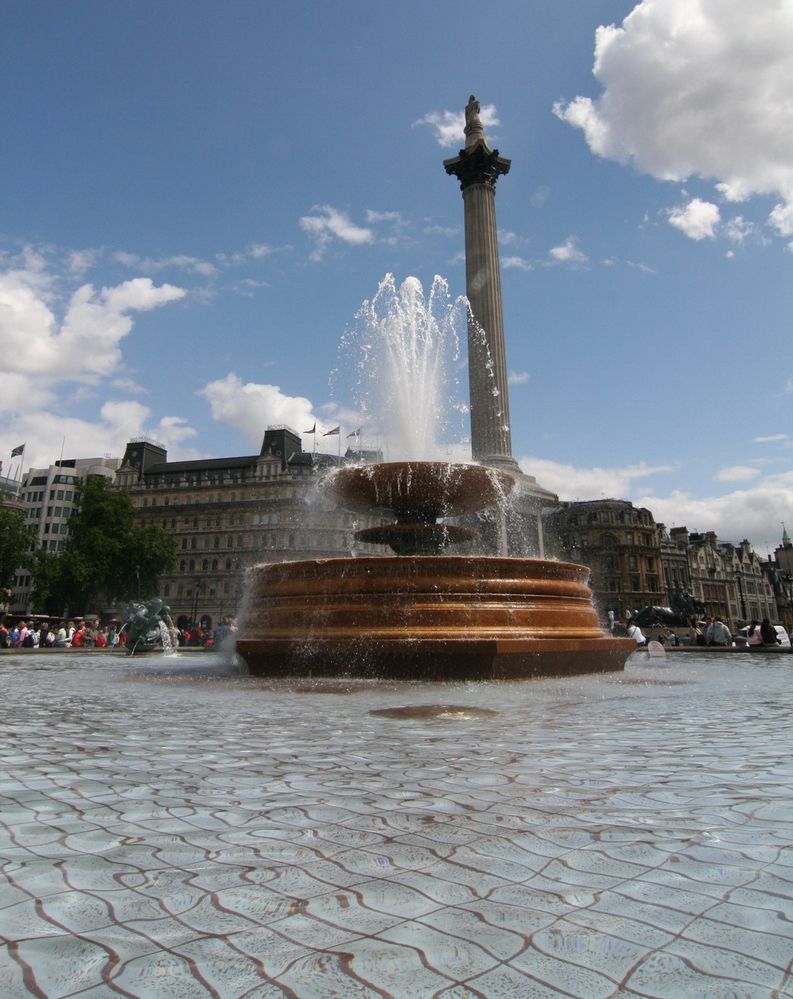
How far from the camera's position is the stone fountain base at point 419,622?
29.5 feet

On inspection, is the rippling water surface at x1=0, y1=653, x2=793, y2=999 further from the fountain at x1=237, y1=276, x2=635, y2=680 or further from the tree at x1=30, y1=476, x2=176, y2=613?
the tree at x1=30, y1=476, x2=176, y2=613

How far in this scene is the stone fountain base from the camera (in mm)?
9000

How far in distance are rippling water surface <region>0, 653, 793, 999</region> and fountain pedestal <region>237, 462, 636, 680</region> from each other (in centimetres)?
434

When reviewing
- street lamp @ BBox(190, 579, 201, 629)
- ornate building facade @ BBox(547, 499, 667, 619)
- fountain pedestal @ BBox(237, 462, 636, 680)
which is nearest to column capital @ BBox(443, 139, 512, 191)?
fountain pedestal @ BBox(237, 462, 636, 680)

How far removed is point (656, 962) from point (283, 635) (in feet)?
28.6

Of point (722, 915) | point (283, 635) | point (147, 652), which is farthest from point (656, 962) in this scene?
point (147, 652)

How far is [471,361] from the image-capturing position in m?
30.2

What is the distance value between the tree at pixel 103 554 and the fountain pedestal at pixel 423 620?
4292 centimetres

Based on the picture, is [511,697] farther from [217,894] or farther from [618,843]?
[217,894]

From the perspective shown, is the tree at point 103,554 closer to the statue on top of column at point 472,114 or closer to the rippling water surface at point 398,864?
the statue on top of column at point 472,114

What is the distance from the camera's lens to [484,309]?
30.1 meters

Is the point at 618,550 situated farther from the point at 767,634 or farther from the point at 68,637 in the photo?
the point at 68,637

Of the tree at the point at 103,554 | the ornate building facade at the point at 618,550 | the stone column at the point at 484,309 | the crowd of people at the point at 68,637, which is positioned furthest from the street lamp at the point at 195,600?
the stone column at the point at 484,309

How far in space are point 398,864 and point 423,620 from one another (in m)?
7.22
